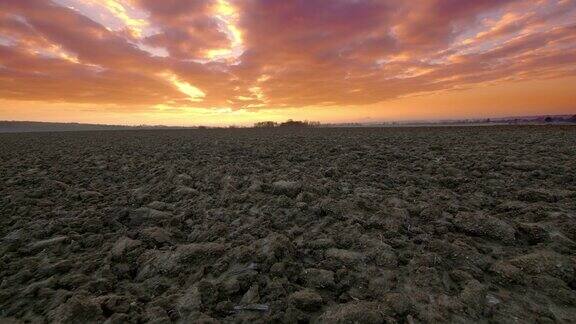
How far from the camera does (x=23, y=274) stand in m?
3.21

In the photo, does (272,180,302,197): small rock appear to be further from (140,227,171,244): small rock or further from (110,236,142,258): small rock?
(110,236,142,258): small rock

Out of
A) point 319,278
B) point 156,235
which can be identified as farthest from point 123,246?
point 319,278

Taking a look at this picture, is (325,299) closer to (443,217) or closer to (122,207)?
(443,217)

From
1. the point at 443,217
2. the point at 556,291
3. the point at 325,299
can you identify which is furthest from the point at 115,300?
the point at 443,217

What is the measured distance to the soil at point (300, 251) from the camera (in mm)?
2525

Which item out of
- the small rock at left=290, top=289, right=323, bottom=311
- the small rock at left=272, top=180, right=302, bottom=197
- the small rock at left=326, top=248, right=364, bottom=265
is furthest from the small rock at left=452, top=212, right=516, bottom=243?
the small rock at left=272, top=180, right=302, bottom=197

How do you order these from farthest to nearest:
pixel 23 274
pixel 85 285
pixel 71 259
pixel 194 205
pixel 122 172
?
pixel 122 172 < pixel 194 205 < pixel 71 259 < pixel 23 274 < pixel 85 285

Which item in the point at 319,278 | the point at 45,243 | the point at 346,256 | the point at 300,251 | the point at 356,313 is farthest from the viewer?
the point at 45,243

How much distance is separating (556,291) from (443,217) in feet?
5.69

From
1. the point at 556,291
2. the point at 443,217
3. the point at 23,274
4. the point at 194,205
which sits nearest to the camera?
the point at 556,291

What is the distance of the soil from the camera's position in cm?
253

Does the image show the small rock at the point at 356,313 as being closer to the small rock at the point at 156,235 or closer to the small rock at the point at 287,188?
the small rock at the point at 156,235

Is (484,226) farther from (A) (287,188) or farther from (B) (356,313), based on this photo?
(A) (287,188)

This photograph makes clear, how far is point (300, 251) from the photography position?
356 centimetres
